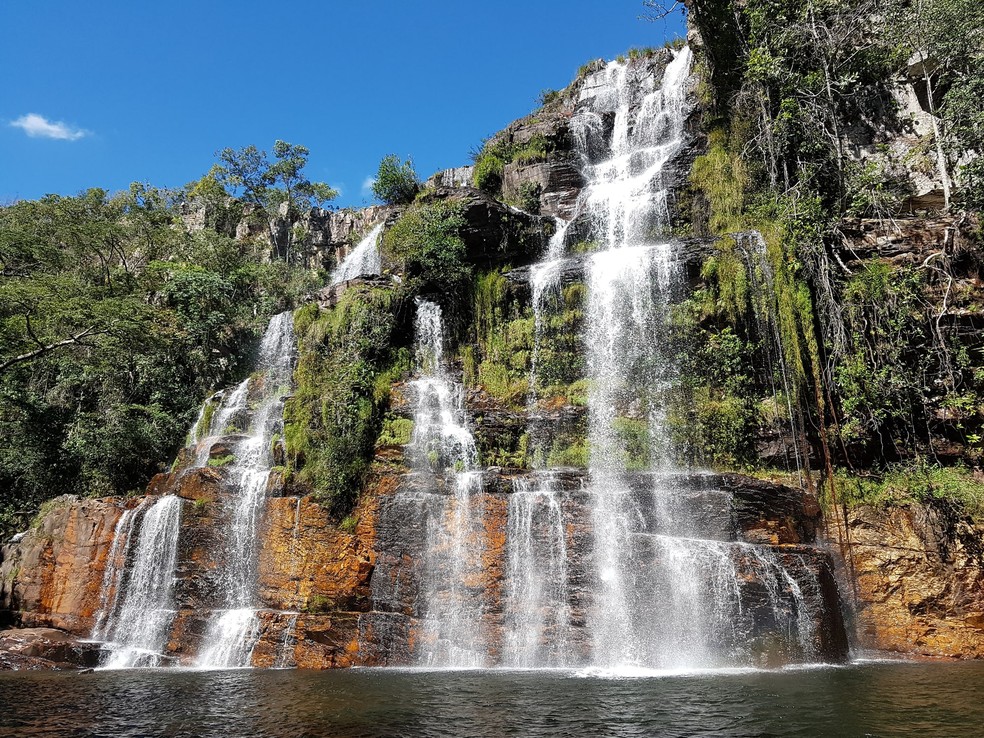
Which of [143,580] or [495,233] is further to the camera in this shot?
[495,233]

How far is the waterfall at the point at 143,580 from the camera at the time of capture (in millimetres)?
15406

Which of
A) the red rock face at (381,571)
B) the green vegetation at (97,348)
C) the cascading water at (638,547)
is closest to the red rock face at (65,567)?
the red rock face at (381,571)

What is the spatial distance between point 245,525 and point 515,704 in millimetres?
9719

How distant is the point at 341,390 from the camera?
687 inches

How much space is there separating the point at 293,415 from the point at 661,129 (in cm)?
1759

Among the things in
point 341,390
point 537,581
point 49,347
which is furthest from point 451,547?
point 49,347

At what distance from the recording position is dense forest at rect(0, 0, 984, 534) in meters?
15.0

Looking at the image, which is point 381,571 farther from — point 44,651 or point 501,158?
point 501,158

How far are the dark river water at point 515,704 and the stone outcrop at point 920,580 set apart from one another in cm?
129

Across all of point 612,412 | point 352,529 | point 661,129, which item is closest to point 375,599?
point 352,529

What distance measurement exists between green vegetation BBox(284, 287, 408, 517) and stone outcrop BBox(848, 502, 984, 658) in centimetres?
1136

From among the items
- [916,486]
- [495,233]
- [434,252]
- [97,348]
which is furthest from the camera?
[97,348]

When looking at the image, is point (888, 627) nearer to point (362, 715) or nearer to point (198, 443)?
point (362, 715)

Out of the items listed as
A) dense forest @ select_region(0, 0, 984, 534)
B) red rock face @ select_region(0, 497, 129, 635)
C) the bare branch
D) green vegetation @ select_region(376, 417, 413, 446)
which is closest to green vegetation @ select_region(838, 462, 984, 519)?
dense forest @ select_region(0, 0, 984, 534)
